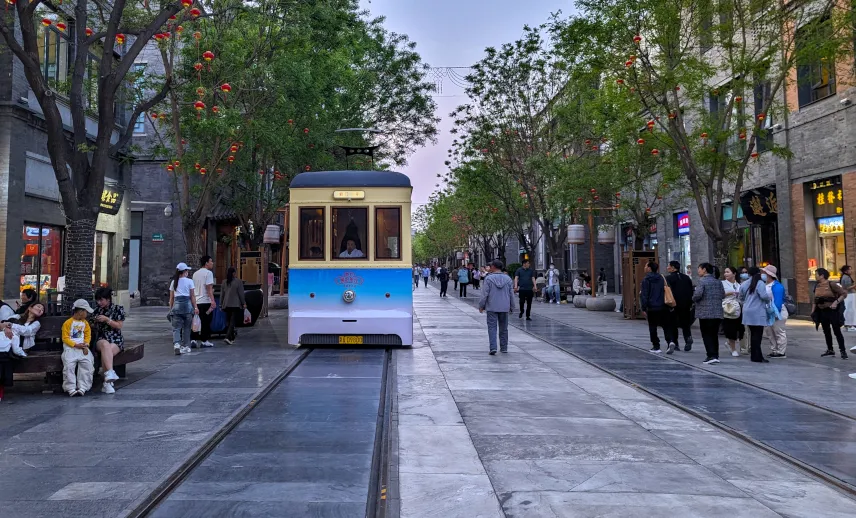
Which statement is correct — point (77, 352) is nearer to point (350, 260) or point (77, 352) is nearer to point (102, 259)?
point (350, 260)

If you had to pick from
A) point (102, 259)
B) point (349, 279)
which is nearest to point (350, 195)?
point (349, 279)

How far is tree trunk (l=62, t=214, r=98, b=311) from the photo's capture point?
9141 millimetres

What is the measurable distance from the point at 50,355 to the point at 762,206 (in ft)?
68.4

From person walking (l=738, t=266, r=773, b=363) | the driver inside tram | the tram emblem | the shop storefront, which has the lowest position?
person walking (l=738, t=266, r=773, b=363)

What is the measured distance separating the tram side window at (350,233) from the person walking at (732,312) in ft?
21.5

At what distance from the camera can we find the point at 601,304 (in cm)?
2406

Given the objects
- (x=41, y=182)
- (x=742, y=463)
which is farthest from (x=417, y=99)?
(x=742, y=463)

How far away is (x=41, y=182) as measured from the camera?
17.4 meters

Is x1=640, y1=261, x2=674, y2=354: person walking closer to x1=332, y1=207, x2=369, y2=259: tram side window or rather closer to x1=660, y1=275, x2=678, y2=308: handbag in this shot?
x1=660, y1=275, x2=678, y2=308: handbag

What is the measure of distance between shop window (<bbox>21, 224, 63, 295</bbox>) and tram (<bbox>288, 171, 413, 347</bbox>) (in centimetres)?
879

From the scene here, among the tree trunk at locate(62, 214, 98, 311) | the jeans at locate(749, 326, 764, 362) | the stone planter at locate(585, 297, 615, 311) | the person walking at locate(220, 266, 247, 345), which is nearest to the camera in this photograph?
the tree trunk at locate(62, 214, 98, 311)

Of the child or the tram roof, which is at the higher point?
the tram roof

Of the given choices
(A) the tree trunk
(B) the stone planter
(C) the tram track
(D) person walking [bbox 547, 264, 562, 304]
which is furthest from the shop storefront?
A: (A) the tree trunk

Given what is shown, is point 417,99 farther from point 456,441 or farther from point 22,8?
point 456,441
